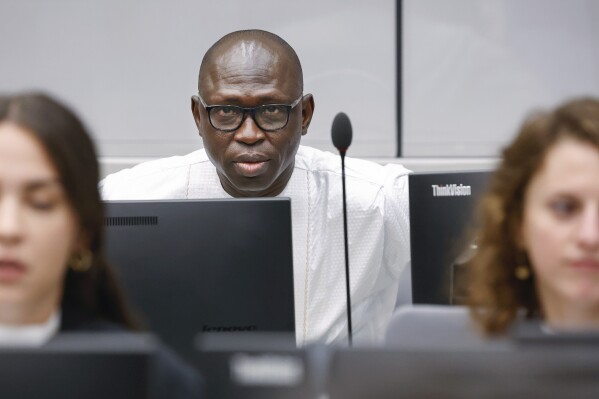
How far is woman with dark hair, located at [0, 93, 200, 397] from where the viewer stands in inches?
32.8

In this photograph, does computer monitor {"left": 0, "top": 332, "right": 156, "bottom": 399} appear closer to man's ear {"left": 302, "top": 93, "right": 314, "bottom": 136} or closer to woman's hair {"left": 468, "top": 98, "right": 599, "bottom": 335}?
woman's hair {"left": 468, "top": 98, "right": 599, "bottom": 335}

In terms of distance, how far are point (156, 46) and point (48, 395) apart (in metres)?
3.38

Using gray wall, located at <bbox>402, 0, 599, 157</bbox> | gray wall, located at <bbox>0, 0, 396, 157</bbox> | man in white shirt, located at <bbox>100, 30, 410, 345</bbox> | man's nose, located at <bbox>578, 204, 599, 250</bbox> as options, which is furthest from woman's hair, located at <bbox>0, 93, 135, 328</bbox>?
gray wall, located at <bbox>402, 0, 599, 157</bbox>

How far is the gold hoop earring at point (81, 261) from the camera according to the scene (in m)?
0.95

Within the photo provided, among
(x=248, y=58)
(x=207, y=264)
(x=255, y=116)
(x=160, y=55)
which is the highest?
(x=160, y=55)

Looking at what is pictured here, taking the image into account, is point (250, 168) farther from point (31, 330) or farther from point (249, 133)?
point (31, 330)

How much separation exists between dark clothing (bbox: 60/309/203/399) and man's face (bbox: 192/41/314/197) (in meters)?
1.04

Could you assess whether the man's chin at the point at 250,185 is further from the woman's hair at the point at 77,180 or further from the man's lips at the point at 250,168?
Result: the woman's hair at the point at 77,180

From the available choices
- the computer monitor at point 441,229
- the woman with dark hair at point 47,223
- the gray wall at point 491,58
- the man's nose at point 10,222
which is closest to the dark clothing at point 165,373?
the woman with dark hair at point 47,223

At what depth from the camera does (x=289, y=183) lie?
81.0 inches

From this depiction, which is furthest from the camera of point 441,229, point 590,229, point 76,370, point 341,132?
point 341,132

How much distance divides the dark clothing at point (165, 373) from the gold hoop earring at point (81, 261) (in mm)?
49

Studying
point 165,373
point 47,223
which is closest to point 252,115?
point 47,223

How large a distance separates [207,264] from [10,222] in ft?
1.48
